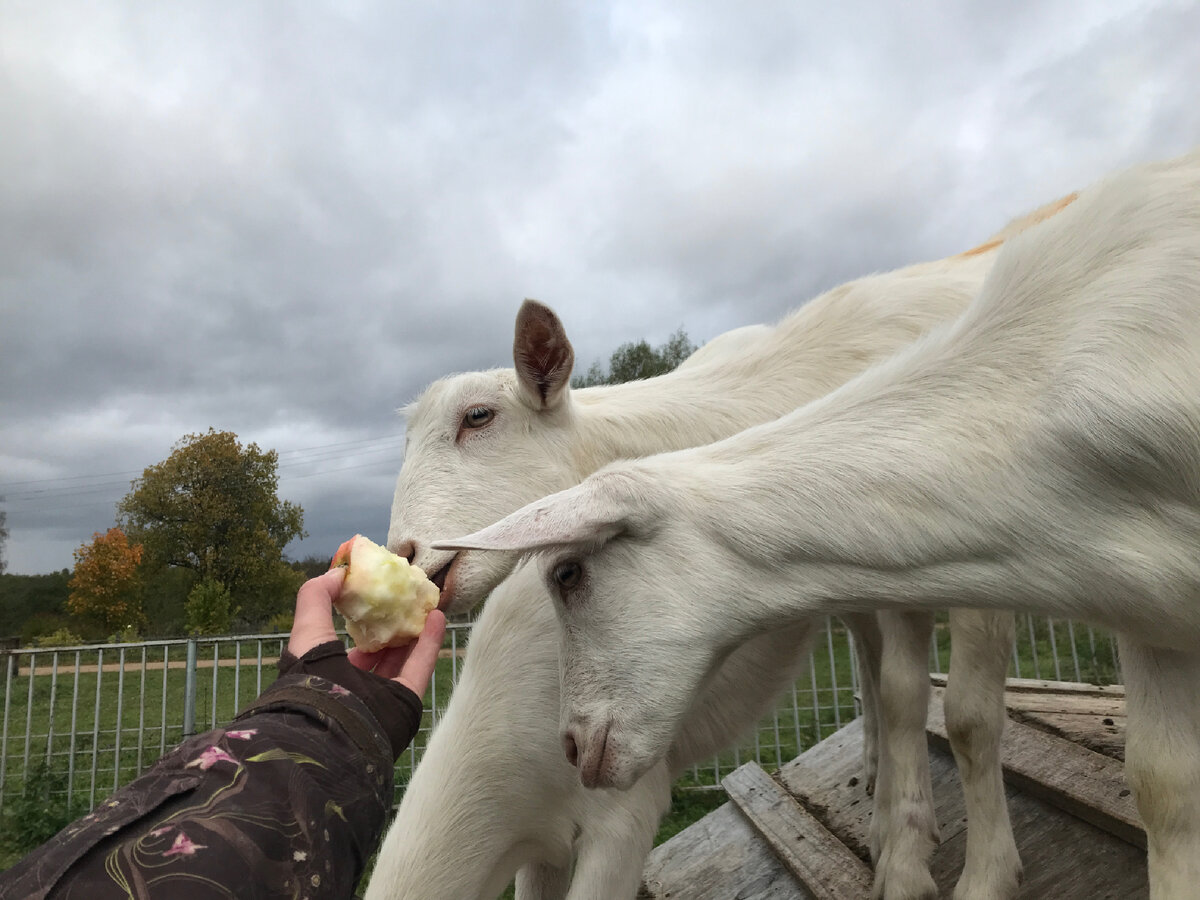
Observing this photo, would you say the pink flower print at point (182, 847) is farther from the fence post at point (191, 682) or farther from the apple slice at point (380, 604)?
the fence post at point (191, 682)

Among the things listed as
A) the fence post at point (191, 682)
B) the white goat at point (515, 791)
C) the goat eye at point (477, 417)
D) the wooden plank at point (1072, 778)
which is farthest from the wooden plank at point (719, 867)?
the fence post at point (191, 682)

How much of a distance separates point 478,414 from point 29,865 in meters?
2.31

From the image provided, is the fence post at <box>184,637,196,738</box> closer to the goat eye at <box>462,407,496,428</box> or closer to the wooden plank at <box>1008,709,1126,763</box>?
the goat eye at <box>462,407,496,428</box>

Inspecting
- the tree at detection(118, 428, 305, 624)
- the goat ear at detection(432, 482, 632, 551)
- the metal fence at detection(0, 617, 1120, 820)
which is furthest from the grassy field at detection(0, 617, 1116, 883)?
the tree at detection(118, 428, 305, 624)

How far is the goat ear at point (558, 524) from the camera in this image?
1722 millimetres

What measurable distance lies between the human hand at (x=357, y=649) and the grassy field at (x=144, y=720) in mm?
4428

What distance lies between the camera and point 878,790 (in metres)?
3.27

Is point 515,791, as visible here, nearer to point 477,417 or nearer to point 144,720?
point 477,417

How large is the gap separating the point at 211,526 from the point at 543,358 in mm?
36281

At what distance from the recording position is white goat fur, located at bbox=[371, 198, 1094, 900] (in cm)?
260

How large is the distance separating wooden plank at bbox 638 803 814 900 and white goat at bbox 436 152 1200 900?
157cm

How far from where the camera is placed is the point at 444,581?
2795 millimetres

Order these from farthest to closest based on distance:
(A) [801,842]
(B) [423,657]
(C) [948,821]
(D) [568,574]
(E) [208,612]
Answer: (E) [208,612] → (A) [801,842] → (C) [948,821] → (D) [568,574] → (B) [423,657]

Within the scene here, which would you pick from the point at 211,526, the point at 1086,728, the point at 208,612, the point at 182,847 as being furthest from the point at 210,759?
the point at 211,526
